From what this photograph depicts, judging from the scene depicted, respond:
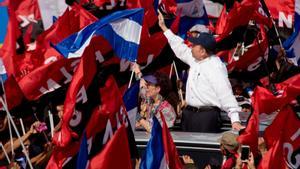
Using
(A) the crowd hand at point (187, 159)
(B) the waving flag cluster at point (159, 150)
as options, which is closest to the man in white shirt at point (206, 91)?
(A) the crowd hand at point (187, 159)

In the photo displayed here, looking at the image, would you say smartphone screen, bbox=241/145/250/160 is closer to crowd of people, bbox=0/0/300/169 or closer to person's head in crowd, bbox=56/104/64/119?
crowd of people, bbox=0/0/300/169

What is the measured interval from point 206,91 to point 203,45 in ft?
1.53

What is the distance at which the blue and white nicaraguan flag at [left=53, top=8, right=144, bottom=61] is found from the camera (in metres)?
8.77

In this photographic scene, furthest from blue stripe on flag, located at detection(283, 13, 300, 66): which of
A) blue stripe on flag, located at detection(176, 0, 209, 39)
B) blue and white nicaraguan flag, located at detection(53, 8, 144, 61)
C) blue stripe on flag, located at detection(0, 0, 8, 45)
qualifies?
blue stripe on flag, located at detection(0, 0, 8, 45)

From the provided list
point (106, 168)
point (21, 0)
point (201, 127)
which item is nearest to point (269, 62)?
point (201, 127)

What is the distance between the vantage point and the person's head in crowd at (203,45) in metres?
9.77

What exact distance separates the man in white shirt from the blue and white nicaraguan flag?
2.99ft

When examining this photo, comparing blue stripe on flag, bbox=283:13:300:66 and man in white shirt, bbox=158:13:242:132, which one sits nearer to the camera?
man in white shirt, bbox=158:13:242:132

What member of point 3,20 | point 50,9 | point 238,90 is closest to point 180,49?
point 238,90

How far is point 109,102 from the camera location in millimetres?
8422

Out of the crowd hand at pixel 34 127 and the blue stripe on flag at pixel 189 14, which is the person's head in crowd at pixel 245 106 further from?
the crowd hand at pixel 34 127

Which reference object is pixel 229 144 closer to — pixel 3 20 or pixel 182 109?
pixel 182 109

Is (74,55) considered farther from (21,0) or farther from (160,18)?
(21,0)

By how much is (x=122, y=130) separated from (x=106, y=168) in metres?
A: 0.36
